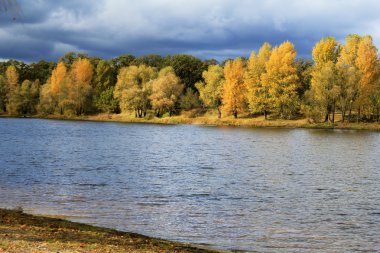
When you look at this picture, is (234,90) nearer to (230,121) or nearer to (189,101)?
(230,121)

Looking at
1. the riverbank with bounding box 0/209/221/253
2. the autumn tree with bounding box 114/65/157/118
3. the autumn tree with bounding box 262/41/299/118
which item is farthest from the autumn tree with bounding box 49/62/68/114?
the riverbank with bounding box 0/209/221/253

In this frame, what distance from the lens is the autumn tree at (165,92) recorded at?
445ft

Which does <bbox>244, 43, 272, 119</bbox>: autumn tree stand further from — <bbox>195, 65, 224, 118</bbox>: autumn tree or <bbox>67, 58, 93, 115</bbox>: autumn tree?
<bbox>67, 58, 93, 115</bbox>: autumn tree

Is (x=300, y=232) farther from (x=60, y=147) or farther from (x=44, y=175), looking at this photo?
(x=60, y=147)

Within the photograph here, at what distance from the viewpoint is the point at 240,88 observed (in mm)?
129250

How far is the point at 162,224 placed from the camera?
68.3 ft

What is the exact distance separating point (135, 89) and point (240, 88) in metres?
33.4

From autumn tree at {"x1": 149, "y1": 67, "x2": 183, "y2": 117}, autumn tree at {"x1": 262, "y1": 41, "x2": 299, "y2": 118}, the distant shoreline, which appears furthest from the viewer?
autumn tree at {"x1": 149, "y1": 67, "x2": 183, "y2": 117}

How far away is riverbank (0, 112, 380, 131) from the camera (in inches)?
4464

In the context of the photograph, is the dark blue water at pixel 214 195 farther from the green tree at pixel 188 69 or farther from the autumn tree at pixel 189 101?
the green tree at pixel 188 69

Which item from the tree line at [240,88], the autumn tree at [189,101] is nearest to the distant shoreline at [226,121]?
the tree line at [240,88]

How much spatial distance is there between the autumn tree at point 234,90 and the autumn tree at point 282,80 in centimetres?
999

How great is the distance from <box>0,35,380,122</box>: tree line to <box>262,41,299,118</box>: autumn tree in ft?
0.33

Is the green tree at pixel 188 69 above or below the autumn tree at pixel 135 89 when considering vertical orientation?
above
